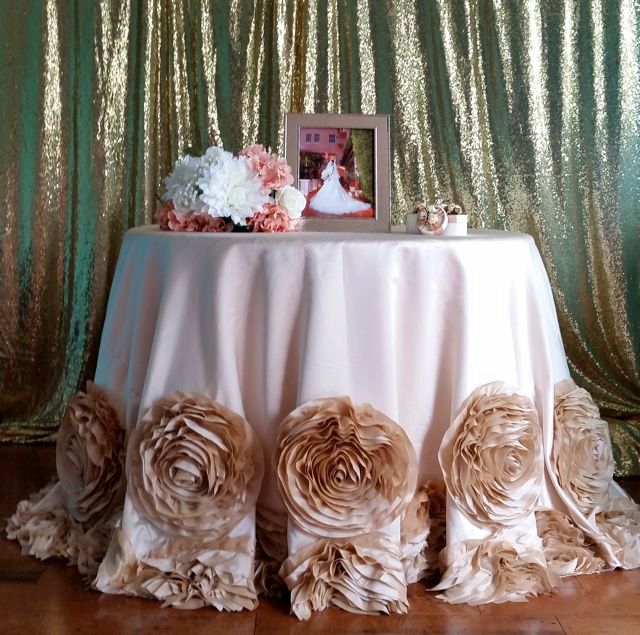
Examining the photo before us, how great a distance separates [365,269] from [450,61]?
1666mm

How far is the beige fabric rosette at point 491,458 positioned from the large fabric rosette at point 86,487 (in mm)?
763

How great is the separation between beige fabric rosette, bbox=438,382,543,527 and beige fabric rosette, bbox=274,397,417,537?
14cm

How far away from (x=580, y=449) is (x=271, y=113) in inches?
67.4

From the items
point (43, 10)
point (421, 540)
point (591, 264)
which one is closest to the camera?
point (421, 540)

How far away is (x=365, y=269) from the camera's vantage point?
201 cm

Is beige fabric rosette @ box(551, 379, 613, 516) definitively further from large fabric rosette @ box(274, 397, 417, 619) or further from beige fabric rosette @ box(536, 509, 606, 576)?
large fabric rosette @ box(274, 397, 417, 619)

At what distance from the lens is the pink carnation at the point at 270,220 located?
2.21 meters

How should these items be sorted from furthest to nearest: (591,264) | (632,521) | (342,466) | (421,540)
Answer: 1. (591,264)
2. (632,521)
3. (421,540)
4. (342,466)

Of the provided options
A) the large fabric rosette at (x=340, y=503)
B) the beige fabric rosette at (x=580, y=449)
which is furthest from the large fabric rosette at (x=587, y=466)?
the large fabric rosette at (x=340, y=503)

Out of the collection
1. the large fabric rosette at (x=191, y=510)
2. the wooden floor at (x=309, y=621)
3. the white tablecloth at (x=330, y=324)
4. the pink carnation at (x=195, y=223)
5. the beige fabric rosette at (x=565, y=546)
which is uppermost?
the pink carnation at (x=195, y=223)

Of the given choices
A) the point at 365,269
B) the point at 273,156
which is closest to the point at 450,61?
the point at 273,156

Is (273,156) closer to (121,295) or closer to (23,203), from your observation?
(121,295)

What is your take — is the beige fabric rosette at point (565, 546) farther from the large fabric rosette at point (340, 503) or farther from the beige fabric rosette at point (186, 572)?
the beige fabric rosette at point (186, 572)

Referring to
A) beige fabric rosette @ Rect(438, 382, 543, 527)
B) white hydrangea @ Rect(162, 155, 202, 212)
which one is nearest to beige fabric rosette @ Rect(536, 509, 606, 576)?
beige fabric rosette @ Rect(438, 382, 543, 527)
